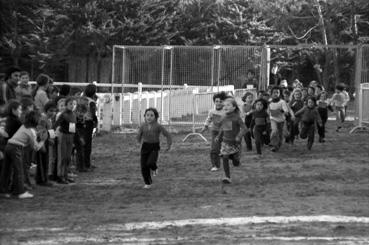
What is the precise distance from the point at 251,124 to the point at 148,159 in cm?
676

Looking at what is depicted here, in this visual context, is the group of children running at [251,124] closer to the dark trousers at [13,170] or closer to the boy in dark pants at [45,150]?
the boy in dark pants at [45,150]

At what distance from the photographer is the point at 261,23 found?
50656 millimetres

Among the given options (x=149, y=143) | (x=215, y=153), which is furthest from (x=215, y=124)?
(x=149, y=143)

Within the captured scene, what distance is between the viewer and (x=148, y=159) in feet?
44.6

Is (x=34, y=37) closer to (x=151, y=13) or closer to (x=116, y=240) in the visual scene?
(x=151, y=13)

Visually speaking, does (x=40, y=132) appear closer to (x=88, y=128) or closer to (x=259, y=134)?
(x=88, y=128)

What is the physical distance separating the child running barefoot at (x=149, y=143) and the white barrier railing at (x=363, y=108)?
501 inches

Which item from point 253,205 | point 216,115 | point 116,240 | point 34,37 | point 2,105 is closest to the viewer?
point 116,240

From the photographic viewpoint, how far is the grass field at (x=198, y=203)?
364 inches

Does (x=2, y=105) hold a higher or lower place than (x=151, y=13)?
lower

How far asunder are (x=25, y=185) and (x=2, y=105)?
54.0 inches

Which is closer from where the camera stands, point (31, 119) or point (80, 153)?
point (31, 119)

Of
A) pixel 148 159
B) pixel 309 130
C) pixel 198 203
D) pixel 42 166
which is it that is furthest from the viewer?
pixel 309 130

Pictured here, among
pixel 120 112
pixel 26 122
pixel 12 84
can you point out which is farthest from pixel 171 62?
pixel 26 122
